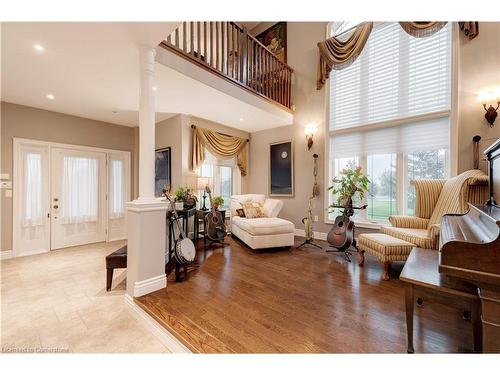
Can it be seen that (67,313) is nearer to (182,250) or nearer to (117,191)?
(182,250)

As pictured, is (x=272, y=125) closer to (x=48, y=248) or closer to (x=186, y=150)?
(x=186, y=150)

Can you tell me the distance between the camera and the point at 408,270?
4.79 feet

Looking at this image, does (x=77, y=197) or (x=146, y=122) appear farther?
(x=77, y=197)

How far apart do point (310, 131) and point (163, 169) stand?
3272 millimetres

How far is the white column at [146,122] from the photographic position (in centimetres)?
213

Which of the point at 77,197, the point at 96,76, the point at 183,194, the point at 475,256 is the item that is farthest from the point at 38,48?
the point at 475,256

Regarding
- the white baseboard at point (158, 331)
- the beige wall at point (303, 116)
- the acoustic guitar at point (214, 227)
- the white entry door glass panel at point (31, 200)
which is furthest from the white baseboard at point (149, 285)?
the beige wall at point (303, 116)

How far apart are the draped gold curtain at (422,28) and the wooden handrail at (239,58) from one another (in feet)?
7.35

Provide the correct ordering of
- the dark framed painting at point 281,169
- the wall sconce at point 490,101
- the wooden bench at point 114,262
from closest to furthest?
the wooden bench at point 114,262 → the wall sconce at point 490,101 → the dark framed painting at point 281,169

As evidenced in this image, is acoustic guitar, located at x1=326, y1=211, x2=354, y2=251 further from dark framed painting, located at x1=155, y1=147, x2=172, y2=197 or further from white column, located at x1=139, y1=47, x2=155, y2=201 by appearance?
dark framed painting, located at x1=155, y1=147, x2=172, y2=197

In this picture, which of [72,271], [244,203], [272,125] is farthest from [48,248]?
[272,125]

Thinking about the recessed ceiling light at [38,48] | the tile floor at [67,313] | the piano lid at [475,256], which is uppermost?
the recessed ceiling light at [38,48]

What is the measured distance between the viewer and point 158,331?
163 centimetres

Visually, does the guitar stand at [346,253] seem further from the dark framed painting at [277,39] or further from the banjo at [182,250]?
the dark framed painting at [277,39]
